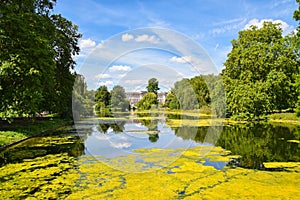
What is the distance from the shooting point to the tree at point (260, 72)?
34469 millimetres

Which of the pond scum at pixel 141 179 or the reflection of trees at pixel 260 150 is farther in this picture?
the reflection of trees at pixel 260 150

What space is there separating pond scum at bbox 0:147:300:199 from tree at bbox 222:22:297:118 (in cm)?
2406

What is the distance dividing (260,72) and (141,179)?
111 feet

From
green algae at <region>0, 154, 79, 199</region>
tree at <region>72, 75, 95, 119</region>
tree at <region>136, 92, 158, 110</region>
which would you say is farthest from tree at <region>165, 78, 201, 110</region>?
green algae at <region>0, 154, 79, 199</region>

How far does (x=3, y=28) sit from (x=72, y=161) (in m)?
7.59

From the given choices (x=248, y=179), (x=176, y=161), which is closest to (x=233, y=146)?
(x=176, y=161)

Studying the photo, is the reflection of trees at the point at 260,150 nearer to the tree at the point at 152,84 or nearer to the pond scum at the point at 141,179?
the pond scum at the point at 141,179

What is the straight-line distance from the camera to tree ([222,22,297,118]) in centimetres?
3447

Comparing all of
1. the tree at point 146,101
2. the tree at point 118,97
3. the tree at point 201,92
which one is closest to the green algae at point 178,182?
the tree at point 118,97

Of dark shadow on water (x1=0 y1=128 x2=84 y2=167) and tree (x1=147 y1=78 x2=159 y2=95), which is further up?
tree (x1=147 y1=78 x2=159 y2=95)

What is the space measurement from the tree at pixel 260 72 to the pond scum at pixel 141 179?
24063mm

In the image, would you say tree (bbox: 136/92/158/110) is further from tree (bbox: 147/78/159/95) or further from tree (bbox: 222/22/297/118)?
tree (bbox: 222/22/297/118)

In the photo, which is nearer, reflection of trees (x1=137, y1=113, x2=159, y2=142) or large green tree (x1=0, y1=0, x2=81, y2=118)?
large green tree (x1=0, y1=0, x2=81, y2=118)

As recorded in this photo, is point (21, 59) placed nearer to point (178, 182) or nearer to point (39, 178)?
point (39, 178)
